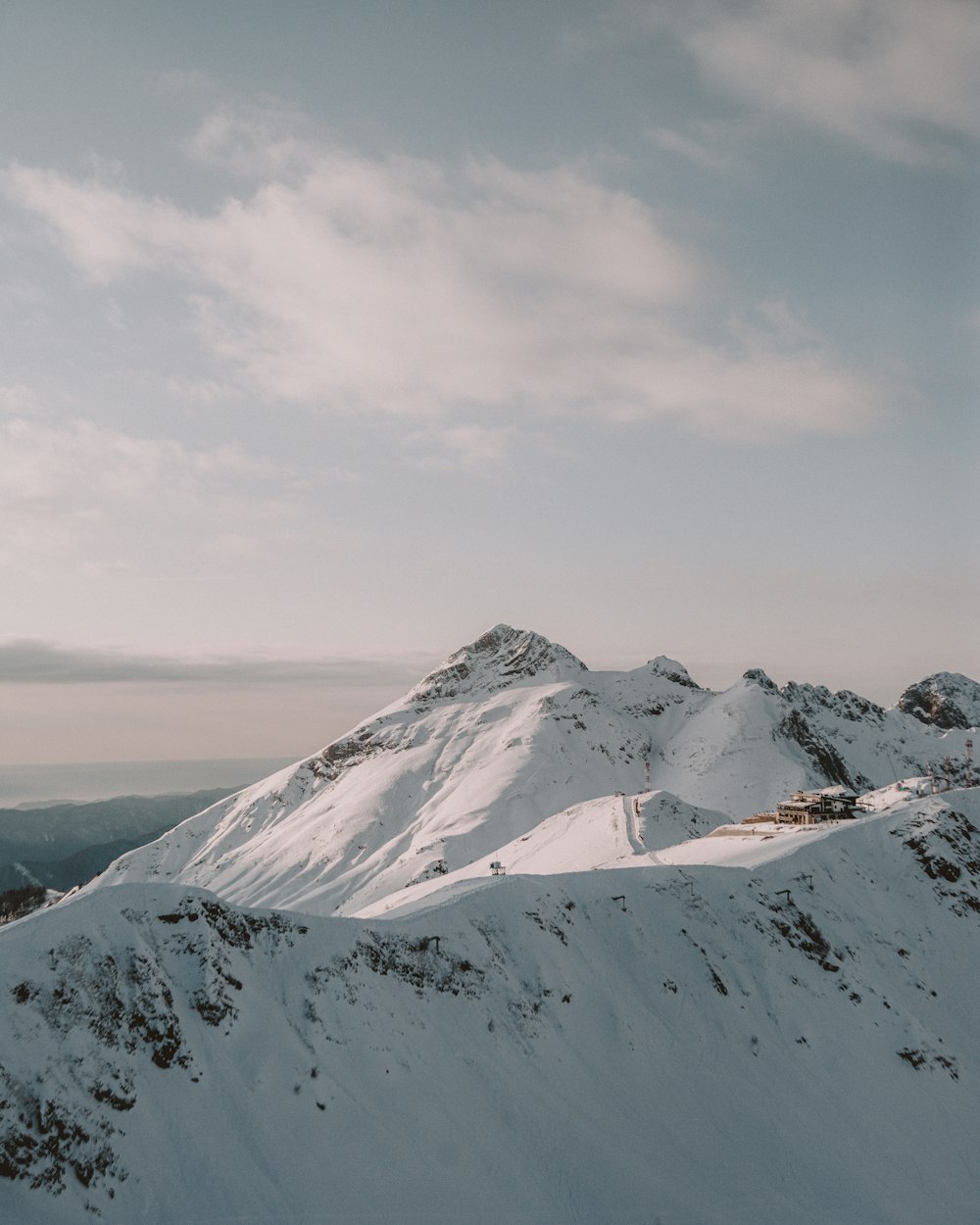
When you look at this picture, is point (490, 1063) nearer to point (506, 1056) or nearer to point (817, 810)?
point (506, 1056)

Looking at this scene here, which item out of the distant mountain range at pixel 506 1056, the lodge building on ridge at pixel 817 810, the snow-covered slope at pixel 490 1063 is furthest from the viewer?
the lodge building on ridge at pixel 817 810

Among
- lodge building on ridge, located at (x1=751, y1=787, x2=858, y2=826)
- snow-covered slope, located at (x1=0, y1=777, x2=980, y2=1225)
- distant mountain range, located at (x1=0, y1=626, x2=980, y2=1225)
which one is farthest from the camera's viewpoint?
lodge building on ridge, located at (x1=751, y1=787, x2=858, y2=826)

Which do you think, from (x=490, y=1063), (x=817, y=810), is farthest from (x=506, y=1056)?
(x=817, y=810)

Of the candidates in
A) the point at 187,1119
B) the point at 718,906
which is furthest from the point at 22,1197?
the point at 718,906

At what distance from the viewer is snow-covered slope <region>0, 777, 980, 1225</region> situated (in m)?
33.0

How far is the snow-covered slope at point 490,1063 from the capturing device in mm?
33000

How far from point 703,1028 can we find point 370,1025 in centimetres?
2148

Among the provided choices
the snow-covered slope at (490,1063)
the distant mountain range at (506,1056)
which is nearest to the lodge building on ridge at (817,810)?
the distant mountain range at (506,1056)

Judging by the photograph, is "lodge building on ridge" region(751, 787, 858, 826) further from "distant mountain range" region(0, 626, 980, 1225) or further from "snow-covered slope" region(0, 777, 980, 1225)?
"snow-covered slope" region(0, 777, 980, 1225)

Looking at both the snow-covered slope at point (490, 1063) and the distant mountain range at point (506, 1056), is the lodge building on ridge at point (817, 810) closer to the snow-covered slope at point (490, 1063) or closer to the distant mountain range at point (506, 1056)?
the distant mountain range at point (506, 1056)

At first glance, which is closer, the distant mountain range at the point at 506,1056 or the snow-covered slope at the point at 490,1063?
the snow-covered slope at the point at 490,1063

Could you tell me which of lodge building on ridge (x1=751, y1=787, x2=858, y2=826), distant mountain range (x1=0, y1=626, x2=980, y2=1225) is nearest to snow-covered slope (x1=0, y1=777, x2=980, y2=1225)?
distant mountain range (x1=0, y1=626, x2=980, y2=1225)

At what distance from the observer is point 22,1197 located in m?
28.7

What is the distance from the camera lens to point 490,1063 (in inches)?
1716
